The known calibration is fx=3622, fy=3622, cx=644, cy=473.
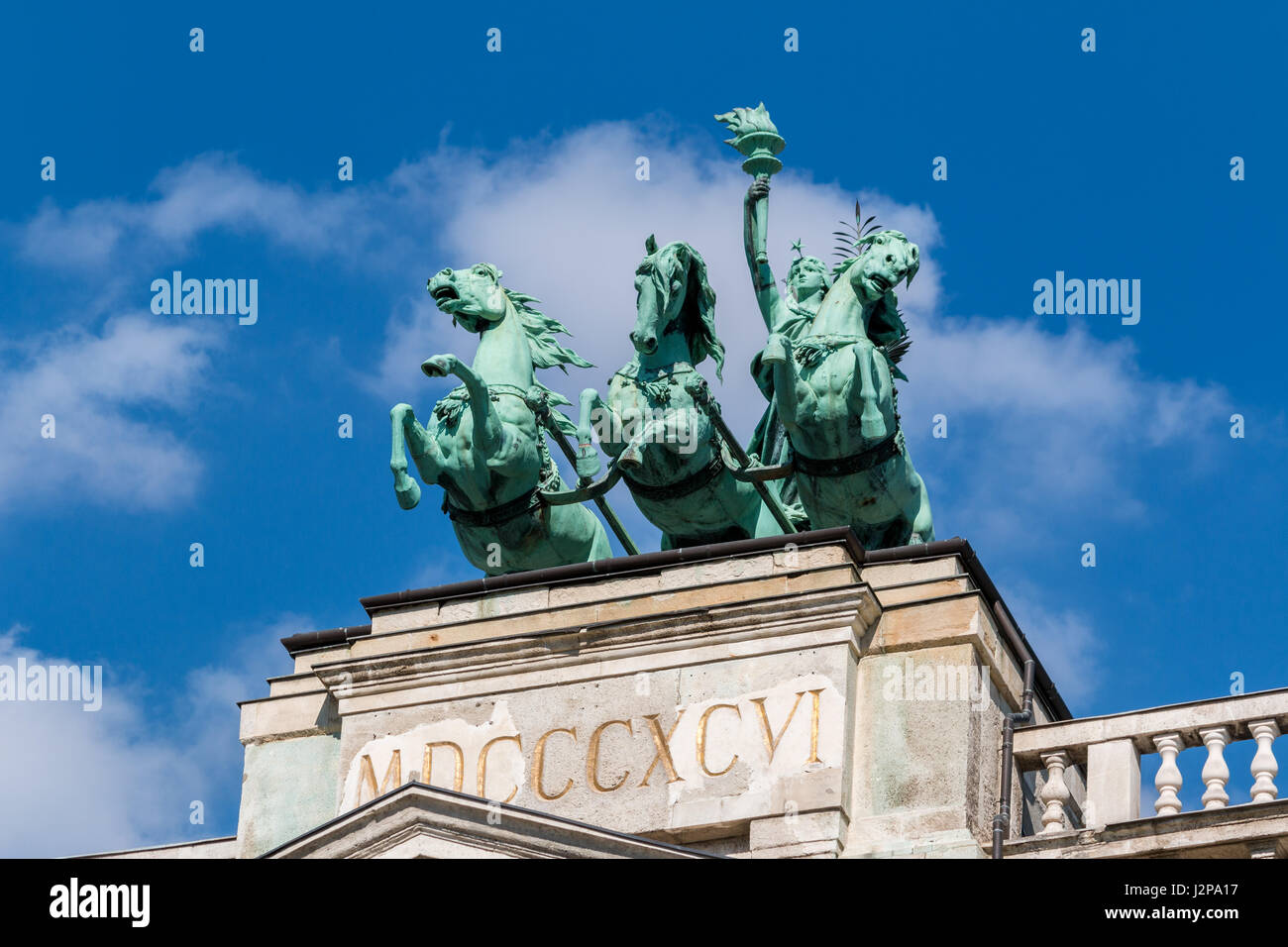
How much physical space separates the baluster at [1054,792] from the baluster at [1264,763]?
5.45 ft

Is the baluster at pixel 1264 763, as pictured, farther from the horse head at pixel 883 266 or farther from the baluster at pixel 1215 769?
the horse head at pixel 883 266

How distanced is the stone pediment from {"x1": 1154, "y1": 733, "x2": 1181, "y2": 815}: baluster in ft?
12.1

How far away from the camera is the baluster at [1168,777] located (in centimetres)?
2817

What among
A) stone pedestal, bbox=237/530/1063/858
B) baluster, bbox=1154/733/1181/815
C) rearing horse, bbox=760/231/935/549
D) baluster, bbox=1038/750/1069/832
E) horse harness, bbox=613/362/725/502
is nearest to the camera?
baluster, bbox=1154/733/1181/815

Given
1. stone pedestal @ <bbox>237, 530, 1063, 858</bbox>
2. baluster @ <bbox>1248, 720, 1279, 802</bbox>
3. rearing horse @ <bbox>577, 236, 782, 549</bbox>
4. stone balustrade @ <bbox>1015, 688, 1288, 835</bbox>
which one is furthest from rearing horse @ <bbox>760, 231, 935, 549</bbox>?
baluster @ <bbox>1248, 720, 1279, 802</bbox>

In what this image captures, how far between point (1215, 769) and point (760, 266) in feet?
34.9

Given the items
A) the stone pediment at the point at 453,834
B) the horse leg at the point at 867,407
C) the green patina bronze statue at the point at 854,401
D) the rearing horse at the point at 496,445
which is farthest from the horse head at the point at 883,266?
the stone pediment at the point at 453,834

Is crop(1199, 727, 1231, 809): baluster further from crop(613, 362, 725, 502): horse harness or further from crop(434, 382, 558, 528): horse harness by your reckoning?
crop(434, 382, 558, 528): horse harness

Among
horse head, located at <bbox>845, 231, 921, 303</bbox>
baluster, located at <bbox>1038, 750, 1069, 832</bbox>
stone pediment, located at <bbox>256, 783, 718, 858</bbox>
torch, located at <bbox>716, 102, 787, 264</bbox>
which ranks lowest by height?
stone pediment, located at <bbox>256, 783, 718, 858</bbox>

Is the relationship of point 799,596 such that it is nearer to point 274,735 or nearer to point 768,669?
point 768,669

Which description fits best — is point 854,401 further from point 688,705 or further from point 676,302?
point 688,705

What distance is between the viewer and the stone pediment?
27.4 m

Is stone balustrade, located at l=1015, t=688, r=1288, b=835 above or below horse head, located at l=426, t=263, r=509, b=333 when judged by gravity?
below
